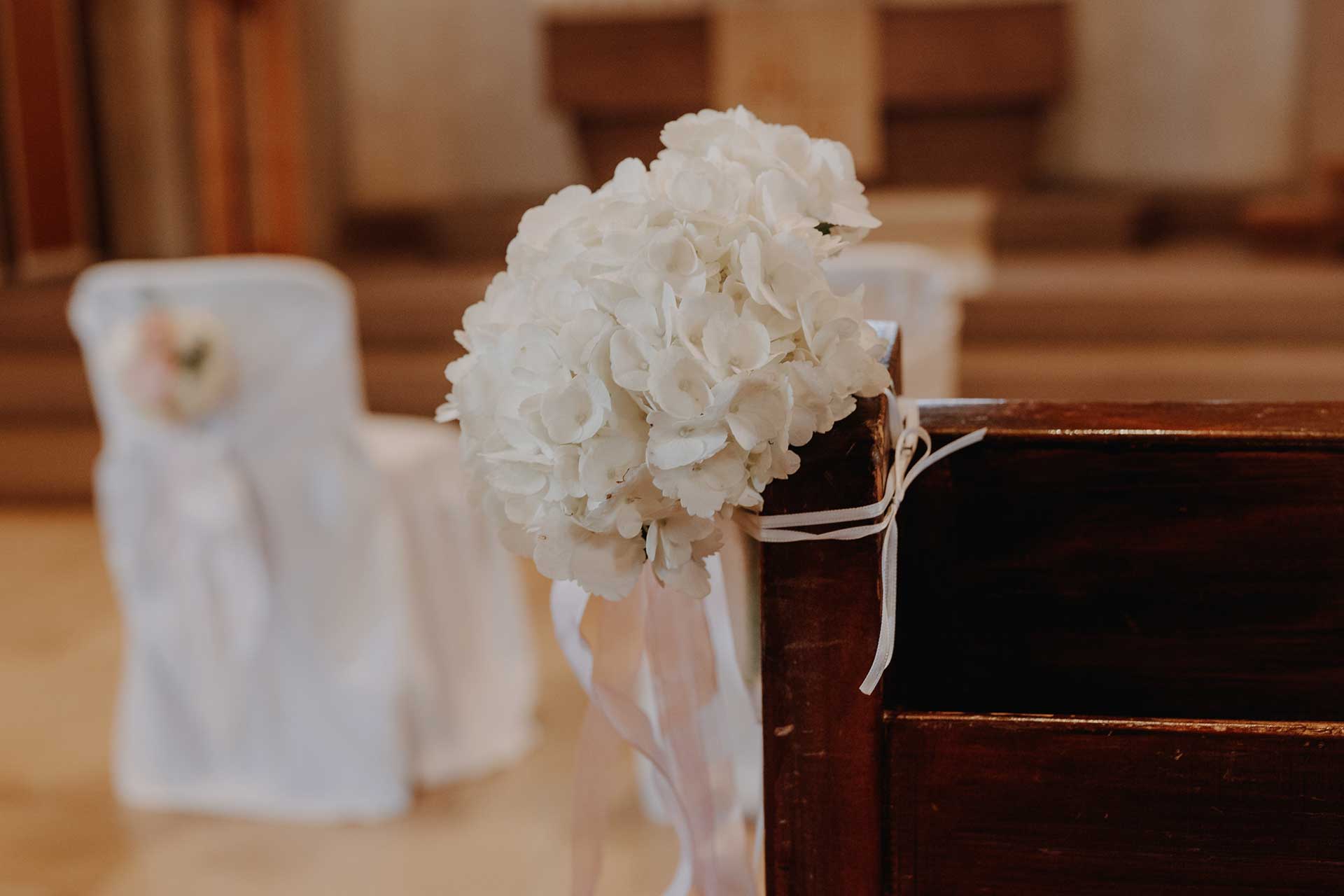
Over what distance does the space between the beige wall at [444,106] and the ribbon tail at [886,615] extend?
659 centimetres

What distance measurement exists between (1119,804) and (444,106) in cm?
696

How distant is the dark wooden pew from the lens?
2.50 ft

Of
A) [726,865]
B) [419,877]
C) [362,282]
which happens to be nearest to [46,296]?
[362,282]

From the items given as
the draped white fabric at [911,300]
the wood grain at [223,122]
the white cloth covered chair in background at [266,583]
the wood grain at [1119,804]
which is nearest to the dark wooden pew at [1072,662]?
the wood grain at [1119,804]

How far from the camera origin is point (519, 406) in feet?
2.39

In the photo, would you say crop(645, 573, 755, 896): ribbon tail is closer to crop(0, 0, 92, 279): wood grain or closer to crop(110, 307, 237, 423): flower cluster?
crop(110, 307, 237, 423): flower cluster

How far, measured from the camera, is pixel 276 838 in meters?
2.44

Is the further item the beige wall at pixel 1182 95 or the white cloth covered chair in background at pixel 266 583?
the beige wall at pixel 1182 95

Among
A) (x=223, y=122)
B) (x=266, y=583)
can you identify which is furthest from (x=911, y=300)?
(x=223, y=122)

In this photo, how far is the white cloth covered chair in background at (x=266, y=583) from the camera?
245 cm

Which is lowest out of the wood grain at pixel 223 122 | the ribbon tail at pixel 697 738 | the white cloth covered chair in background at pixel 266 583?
the white cloth covered chair in background at pixel 266 583

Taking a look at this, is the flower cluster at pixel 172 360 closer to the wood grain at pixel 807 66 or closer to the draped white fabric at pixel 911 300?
the draped white fabric at pixel 911 300

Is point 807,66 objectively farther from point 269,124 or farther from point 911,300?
point 911,300

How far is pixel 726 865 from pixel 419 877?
1478mm
